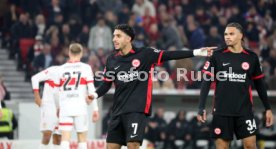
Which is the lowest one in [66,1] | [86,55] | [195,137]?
[195,137]

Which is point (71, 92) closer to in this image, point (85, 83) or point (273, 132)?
point (85, 83)

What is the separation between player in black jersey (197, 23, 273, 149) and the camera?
12.8 metres

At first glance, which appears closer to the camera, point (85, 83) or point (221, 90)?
point (221, 90)

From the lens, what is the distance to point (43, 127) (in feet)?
56.4

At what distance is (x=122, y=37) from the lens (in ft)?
41.1

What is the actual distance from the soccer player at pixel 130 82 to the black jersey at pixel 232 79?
0.36 metres

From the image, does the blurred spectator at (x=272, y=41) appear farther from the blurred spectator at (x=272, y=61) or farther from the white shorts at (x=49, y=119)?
the white shorts at (x=49, y=119)

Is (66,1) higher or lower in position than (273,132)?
higher

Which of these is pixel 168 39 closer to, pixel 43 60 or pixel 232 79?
pixel 43 60

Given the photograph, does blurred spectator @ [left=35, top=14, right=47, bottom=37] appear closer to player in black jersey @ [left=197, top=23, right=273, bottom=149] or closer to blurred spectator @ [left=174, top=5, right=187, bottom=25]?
blurred spectator @ [left=174, top=5, right=187, bottom=25]

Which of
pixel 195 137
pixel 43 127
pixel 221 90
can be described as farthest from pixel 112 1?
pixel 221 90

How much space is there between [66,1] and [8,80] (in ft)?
9.59

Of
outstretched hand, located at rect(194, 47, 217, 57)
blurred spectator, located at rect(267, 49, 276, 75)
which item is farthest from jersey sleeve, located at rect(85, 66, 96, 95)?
blurred spectator, located at rect(267, 49, 276, 75)

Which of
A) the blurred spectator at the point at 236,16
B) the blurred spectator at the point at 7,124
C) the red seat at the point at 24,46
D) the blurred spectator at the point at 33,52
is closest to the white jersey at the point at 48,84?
the blurred spectator at the point at 7,124
